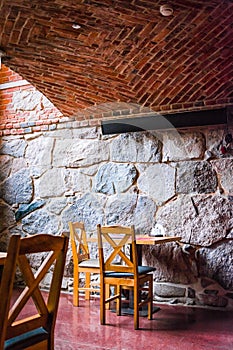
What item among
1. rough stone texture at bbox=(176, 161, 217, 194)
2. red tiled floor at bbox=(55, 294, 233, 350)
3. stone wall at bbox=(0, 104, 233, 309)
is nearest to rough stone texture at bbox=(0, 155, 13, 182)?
stone wall at bbox=(0, 104, 233, 309)

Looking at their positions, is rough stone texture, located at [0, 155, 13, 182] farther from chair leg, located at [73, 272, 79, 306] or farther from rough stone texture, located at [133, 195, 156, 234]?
chair leg, located at [73, 272, 79, 306]

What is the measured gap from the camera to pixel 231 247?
434 centimetres

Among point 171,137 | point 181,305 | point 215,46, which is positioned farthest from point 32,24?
point 181,305

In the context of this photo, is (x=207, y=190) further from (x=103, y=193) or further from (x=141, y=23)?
(x=141, y=23)

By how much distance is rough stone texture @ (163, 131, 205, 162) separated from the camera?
4.64 m

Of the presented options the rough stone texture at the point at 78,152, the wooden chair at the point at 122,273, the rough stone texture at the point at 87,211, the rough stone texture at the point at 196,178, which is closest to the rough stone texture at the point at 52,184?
the rough stone texture at the point at 78,152

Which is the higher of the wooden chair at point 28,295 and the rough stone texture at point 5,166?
the rough stone texture at point 5,166

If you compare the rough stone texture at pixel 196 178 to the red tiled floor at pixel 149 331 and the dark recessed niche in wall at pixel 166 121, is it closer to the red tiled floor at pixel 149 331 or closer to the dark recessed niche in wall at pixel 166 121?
the dark recessed niche in wall at pixel 166 121

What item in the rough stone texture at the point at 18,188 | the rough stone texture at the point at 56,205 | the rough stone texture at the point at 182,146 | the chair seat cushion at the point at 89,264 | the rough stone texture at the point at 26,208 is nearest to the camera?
the chair seat cushion at the point at 89,264

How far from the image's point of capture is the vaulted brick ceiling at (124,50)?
3.13 m

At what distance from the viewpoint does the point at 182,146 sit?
15.6 feet

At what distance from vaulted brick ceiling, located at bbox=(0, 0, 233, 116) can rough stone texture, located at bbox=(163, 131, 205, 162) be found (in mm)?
341

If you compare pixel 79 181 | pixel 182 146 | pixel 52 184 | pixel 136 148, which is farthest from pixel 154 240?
pixel 52 184

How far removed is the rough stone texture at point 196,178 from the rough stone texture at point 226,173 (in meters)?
0.08
